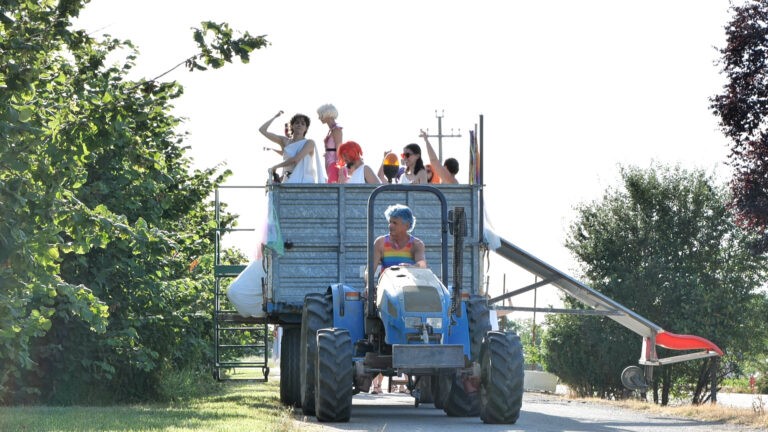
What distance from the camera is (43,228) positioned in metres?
11.6

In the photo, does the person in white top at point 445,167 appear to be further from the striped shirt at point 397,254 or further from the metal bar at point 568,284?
the metal bar at point 568,284

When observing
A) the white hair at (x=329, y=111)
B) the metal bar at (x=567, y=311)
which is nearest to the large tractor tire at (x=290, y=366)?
the white hair at (x=329, y=111)

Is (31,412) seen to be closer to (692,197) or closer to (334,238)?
(334,238)

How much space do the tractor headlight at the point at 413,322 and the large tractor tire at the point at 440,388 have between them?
1.60 m

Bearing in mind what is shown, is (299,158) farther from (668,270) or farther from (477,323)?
(668,270)

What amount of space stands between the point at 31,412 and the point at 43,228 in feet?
17.8

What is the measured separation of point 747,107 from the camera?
23484mm

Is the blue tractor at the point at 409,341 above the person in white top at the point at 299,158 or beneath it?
beneath

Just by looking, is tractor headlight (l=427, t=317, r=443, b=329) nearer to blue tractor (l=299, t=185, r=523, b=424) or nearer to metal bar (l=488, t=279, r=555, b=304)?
blue tractor (l=299, t=185, r=523, b=424)

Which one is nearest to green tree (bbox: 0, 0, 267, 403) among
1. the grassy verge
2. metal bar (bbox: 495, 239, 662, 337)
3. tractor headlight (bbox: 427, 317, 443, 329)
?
tractor headlight (bbox: 427, 317, 443, 329)

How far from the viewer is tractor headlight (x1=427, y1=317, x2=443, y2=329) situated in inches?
571

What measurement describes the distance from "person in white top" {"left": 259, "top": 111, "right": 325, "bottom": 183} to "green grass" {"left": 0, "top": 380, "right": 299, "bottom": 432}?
2927 mm

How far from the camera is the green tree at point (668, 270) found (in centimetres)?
3572

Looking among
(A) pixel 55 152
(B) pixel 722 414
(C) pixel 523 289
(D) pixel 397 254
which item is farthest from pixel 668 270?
(A) pixel 55 152
